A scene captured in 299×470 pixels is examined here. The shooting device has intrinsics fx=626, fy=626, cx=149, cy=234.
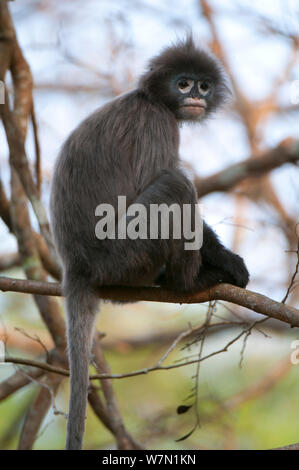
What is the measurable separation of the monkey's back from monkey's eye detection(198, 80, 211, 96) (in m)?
0.76

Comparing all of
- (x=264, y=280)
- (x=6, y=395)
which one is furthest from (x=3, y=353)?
(x=264, y=280)

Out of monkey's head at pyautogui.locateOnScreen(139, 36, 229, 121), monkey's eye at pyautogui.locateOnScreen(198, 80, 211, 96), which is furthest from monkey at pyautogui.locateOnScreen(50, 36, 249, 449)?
monkey's eye at pyautogui.locateOnScreen(198, 80, 211, 96)

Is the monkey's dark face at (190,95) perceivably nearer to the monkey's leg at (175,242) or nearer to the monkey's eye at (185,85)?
the monkey's eye at (185,85)

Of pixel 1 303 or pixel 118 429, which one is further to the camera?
pixel 1 303

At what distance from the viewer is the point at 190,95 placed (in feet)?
16.2

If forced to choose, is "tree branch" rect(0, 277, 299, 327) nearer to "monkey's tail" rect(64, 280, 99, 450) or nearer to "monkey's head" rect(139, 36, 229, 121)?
"monkey's tail" rect(64, 280, 99, 450)

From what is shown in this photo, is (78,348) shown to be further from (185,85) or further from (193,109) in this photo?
(185,85)

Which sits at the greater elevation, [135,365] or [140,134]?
[135,365]

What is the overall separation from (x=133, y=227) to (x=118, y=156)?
1.87 ft

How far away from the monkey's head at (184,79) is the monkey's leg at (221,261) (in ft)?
3.55

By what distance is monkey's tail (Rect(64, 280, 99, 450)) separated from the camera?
336 cm

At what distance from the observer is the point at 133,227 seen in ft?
13.0
